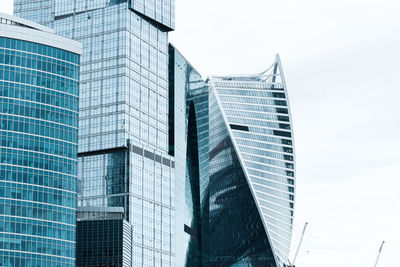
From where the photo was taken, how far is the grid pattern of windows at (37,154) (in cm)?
16362

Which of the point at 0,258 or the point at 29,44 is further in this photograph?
the point at 29,44

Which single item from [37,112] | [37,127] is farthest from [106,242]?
[37,112]

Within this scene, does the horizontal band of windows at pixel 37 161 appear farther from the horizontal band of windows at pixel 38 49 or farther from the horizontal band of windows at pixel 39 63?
the horizontal band of windows at pixel 38 49

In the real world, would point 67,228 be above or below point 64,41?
below

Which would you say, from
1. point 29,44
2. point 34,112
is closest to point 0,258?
point 34,112

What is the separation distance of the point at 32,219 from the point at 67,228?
7274 millimetres

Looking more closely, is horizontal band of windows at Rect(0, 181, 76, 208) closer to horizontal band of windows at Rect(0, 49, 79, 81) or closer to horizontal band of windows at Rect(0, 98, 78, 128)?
horizontal band of windows at Rect(0, 98, 78, 128)

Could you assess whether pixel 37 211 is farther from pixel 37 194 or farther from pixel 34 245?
pixel 34 245

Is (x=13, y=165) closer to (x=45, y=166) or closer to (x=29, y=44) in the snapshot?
(x=45, y=166)

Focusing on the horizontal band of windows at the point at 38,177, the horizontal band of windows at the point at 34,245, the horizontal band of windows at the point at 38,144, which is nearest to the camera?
the horizontal band of windows at the point at 34,245

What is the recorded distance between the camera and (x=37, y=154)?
554 feet

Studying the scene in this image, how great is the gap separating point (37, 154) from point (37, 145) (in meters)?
1.60

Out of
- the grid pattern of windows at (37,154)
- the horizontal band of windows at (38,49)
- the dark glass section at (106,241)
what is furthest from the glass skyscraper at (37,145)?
the dark glass section at (106,241)

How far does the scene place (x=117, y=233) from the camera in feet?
648
